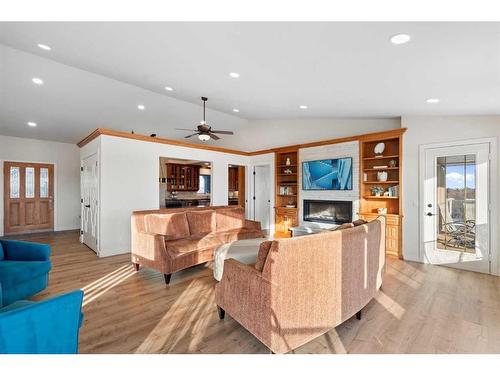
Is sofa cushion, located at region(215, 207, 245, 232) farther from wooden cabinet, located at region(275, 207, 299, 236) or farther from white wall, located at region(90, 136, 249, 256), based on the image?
wooden cabinet, located at region(275, 207, 299, 236)

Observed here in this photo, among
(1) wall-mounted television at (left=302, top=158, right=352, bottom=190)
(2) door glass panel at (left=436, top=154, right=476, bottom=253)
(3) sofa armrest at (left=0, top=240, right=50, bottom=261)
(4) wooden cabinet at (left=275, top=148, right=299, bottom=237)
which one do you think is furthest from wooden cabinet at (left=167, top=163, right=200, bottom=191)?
(2) door glass panel at (left=436, top=154, right=476, bottom=253)

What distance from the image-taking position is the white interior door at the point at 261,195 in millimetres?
7391

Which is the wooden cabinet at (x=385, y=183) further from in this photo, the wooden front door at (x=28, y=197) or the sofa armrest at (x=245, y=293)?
the wooden front door at (x=28, y=197)

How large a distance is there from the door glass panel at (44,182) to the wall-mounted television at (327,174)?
23.5ft

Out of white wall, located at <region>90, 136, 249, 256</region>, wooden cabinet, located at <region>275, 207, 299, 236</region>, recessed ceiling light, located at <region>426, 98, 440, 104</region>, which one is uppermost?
recessed ceiling light, located at <region>426, 98, 440, 104</region>

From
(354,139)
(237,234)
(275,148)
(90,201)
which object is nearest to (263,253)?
(237,234)

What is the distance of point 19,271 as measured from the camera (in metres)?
2.43

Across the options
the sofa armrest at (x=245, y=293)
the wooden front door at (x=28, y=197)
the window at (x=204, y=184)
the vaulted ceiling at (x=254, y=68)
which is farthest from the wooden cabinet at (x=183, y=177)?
the sofa armrest at (x=245, y=293)

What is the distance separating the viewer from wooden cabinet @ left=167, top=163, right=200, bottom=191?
9523 millimetres

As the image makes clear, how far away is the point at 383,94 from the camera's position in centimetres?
325

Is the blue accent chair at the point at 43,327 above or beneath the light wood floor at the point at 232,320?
above

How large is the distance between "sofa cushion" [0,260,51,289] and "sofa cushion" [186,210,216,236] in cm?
199

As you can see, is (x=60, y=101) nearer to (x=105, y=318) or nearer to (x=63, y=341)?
(x=105, y=318)
